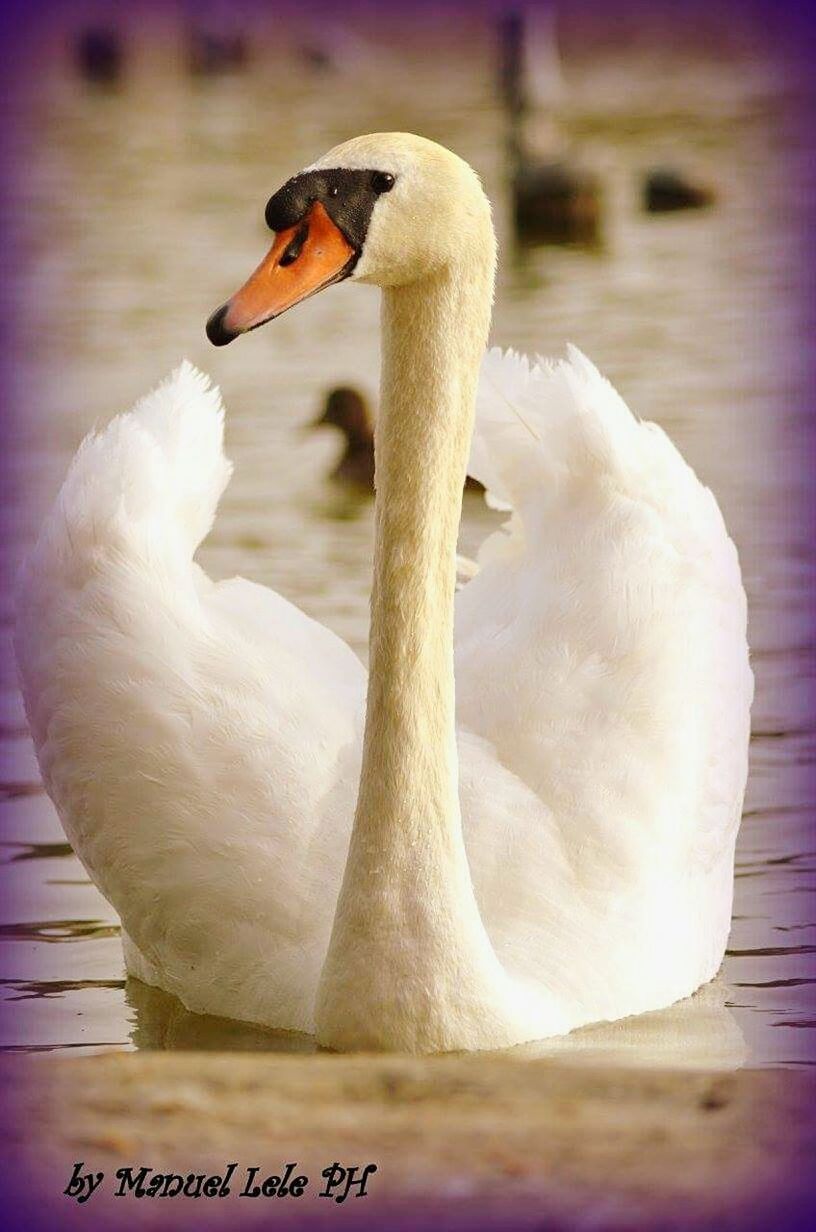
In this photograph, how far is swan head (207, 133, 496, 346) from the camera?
5180 mm

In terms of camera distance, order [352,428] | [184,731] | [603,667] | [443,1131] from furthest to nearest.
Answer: [352,428] → [603,667] → [184,731] → [443,1131]

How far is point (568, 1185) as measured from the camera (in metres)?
4.11

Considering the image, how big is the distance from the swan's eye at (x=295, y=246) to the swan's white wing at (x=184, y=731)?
1.53 metres

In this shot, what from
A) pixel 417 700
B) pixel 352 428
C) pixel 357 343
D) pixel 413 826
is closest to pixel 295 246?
pixel 417 700

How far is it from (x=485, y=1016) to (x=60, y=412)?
1000 centimetres

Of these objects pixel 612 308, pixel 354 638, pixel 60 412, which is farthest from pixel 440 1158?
pixel 612 308

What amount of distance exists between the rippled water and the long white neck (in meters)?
0.35

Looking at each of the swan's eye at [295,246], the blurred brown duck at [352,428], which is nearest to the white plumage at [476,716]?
the swan's eye at [295,246]

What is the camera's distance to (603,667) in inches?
265

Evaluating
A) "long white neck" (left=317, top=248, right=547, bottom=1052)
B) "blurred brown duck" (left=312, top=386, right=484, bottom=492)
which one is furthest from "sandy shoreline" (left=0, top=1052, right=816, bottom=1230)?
"blurred brown duck" (left=312, top=386, right=484, bottom=492)

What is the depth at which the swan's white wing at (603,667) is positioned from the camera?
631cm

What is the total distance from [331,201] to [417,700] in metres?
1.14

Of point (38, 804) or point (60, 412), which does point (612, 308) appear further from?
point (38, 804)

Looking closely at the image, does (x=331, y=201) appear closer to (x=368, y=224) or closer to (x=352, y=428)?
(x=368, y=224)
